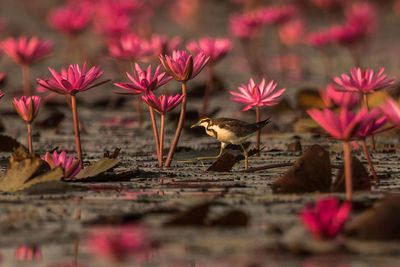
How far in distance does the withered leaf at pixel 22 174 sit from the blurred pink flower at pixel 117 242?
0.67 meters

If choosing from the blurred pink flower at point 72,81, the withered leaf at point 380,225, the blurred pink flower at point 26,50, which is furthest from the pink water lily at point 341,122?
the blurred pink flower at point 26,50

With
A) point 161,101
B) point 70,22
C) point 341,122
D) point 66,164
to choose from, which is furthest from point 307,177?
point 70,22

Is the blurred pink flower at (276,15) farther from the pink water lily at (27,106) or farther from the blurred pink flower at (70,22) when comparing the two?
the pink water lily at (27,106)

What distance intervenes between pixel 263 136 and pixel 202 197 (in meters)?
2.30

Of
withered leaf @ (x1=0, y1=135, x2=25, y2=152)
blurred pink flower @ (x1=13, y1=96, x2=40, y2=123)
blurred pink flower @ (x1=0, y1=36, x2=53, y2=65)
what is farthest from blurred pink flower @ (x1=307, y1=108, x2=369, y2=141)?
blurred pink flower @ (x1=0, y1=36, x2=53, y2=65)

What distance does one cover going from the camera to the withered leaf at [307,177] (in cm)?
290

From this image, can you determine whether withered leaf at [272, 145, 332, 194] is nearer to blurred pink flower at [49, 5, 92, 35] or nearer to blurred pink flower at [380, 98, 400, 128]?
blurred pink flower at [380, 98, 400, 128]

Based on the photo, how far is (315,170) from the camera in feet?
9.64

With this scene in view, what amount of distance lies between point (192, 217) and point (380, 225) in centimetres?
55

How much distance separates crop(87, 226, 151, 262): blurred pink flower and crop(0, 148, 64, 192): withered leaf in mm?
667

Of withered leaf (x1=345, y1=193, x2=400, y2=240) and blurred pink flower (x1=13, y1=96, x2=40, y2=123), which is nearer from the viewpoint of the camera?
withered leaf (x1=345, y1=193, x2=400, y2=240)

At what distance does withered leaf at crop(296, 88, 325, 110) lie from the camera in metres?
6.20

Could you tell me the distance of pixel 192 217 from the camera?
236cm

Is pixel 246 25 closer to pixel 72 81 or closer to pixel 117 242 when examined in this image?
pixel 72 81
